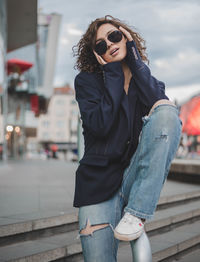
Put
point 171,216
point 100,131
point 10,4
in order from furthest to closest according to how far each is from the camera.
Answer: point 10,4 → point 171,216 → point 100,131

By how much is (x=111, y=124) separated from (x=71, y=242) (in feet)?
6.83

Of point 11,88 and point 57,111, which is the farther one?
point 57,111

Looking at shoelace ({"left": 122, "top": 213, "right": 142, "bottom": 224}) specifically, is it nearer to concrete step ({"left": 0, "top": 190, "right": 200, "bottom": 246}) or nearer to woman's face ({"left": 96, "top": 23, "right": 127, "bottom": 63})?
woman's face ({"left": 96, "top": 23, "right": 127, "bottom": 63})

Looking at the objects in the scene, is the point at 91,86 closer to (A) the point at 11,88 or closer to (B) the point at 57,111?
(A) the point at 11,88

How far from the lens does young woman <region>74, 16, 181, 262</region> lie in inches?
56.9

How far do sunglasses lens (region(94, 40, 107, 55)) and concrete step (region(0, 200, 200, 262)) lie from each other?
1.84 metres

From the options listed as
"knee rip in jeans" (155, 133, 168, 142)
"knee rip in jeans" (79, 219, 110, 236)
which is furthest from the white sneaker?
"knee rip in jeans" (155, 133, 168, 142)

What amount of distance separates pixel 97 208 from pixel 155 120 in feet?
1.70

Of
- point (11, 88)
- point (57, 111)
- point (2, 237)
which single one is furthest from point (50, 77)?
point (57, 111)

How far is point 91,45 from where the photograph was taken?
187cm

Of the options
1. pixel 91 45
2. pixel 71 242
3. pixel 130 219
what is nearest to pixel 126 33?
pixel 91 45

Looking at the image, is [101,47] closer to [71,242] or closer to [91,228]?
[91,228]

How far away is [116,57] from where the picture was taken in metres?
1.75

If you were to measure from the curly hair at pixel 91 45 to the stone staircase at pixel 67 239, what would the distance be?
171 cm
